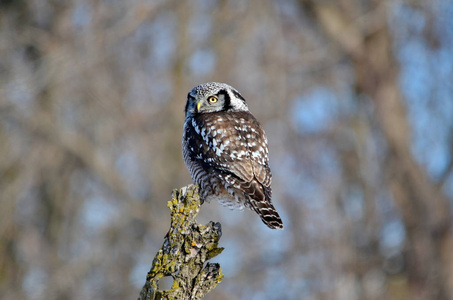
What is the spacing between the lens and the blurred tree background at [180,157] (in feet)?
40.1

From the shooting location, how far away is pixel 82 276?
12.7 meters

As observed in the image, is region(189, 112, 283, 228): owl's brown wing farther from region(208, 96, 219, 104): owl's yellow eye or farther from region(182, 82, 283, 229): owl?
region(208, 96, 219, 104): owl's yellow eye

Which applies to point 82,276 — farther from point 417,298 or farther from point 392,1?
point 392,1

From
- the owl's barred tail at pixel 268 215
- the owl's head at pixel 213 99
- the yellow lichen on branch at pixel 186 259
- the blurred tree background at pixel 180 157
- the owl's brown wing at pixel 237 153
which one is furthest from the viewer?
the blurred tree background at pixel 180 157

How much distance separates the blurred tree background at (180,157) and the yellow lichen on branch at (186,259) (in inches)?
325

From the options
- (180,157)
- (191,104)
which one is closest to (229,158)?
(191,104)

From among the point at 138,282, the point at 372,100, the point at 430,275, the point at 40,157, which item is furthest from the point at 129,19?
the point at 430,275

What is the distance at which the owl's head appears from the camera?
546 centimetres

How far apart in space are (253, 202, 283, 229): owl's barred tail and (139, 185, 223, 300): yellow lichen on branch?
33.8 inches

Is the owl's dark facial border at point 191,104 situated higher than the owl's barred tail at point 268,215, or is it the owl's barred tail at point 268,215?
the owl's dark facial border at point 191,104

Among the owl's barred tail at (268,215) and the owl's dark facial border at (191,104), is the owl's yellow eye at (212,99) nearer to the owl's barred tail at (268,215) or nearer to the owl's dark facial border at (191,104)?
the owl's dark facial border at (191,104)

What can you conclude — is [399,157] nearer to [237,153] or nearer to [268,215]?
[237,153]

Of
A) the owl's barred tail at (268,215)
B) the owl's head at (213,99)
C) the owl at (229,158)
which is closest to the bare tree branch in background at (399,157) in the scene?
the owl's head at (213,99)

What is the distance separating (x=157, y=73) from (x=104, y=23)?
8.66 ft
